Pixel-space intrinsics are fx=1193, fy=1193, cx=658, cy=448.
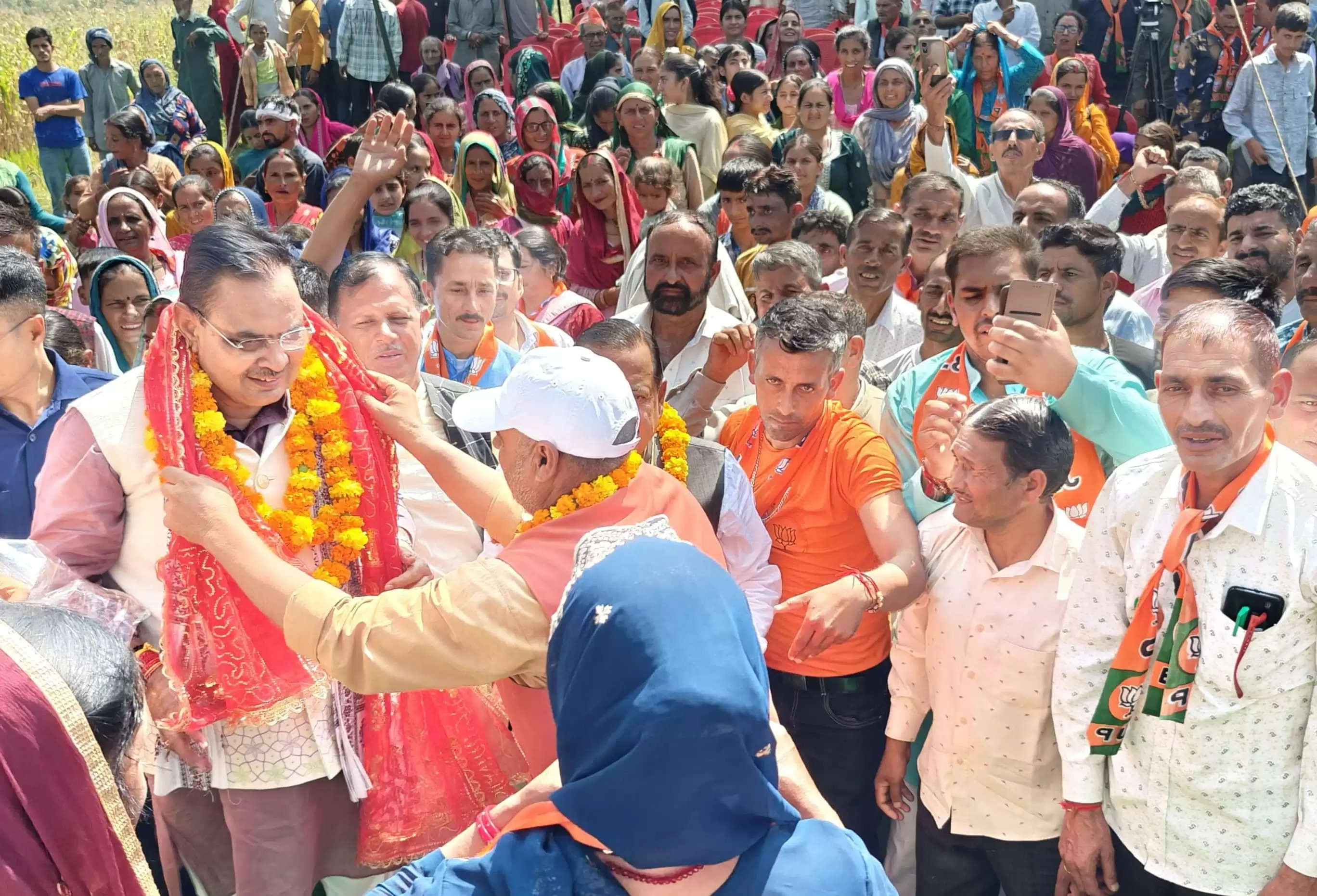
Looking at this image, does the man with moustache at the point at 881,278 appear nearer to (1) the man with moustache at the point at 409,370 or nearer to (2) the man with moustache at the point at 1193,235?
(2) the man with moustache at the point at 1193,235

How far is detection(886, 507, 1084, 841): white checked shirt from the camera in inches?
118

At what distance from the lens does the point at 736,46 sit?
11195 millimetres

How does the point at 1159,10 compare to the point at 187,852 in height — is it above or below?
above

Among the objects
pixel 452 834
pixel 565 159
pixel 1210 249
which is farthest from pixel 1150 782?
pixel 565 159

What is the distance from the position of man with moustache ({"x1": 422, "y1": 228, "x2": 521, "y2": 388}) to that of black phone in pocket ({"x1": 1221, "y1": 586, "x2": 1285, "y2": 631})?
Answer: 2479 millimetres

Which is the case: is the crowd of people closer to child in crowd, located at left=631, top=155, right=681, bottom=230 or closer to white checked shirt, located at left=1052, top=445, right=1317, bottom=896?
white checked shirt, located at left=1052, top=445, right=1317, bottom=896

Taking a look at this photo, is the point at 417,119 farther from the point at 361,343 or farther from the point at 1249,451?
the point at 1249,451

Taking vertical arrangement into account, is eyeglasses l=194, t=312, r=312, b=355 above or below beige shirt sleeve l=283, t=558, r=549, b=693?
above

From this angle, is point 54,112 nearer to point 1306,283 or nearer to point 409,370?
point 409,370

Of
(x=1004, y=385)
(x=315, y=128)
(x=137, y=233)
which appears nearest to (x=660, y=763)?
(x=1004, y=385)

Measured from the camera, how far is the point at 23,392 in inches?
142

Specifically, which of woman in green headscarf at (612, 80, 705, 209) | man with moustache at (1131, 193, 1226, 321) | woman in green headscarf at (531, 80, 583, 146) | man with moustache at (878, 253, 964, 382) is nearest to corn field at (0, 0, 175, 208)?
woman in green headscarf at (531, 80, 583, 146)

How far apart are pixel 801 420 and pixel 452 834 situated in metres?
1.47

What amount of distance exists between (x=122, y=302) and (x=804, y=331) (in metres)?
3.72
